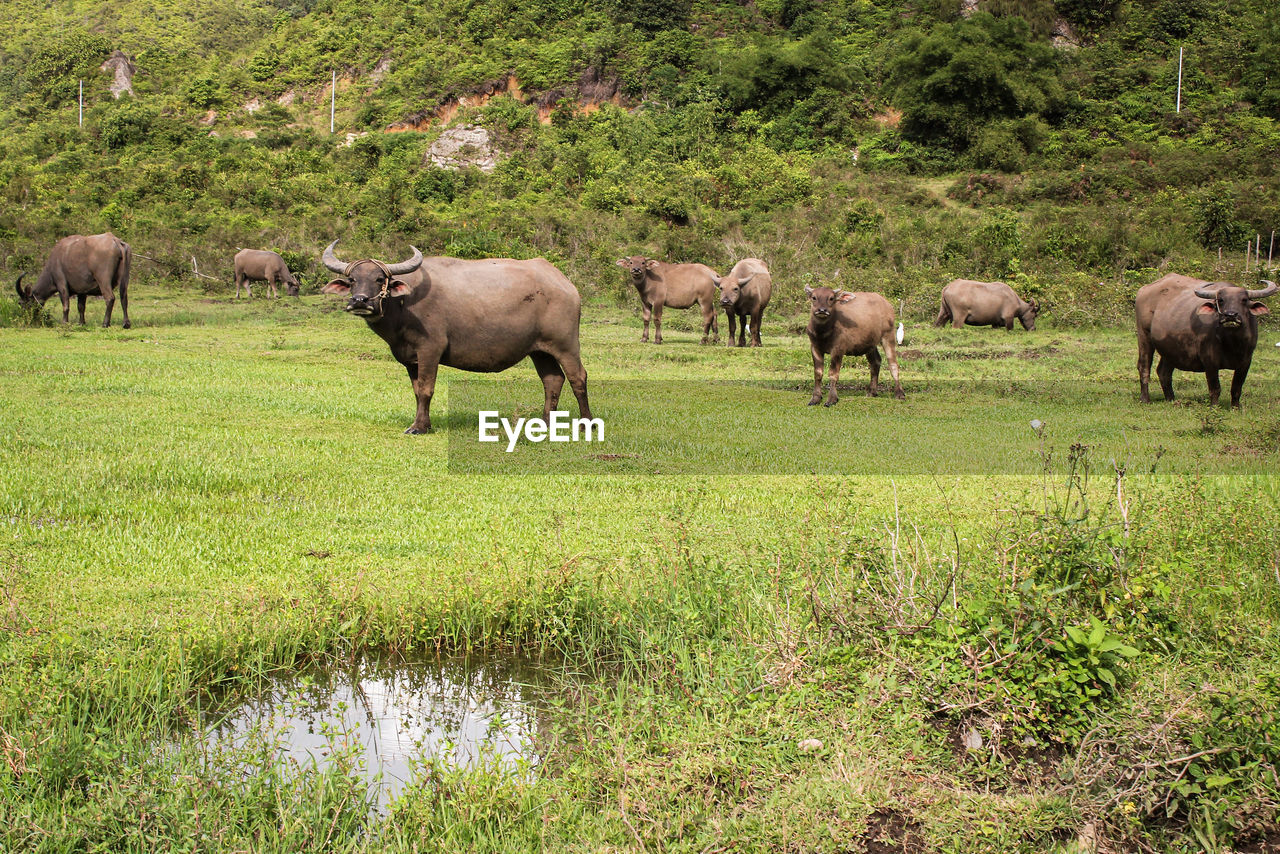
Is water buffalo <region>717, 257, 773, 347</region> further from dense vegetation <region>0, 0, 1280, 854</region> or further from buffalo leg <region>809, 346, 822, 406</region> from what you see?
buffalo leg <region>809, 346, 822, 406</region>

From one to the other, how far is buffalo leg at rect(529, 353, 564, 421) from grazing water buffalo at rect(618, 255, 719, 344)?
8.86 m

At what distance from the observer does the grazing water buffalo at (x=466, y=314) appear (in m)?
9.48

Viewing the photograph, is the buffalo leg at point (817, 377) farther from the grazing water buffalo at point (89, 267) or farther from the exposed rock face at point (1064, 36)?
the exposed rock face at point (1064, 36)

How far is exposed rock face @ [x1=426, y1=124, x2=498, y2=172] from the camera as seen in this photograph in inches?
1682

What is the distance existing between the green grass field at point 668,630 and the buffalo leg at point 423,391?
1.30 ft

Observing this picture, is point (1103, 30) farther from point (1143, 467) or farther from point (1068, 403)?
point (1143, 467)

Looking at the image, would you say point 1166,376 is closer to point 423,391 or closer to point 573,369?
point 573,369

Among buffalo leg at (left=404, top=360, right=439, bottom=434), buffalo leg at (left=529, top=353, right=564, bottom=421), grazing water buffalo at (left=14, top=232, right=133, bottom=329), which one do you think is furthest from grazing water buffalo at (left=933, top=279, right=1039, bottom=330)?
grazing water buffalo at (left=14, top=232, right=133, bottom=329)

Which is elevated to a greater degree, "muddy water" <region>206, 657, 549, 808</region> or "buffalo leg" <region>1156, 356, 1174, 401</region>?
"buffalo leg" <region>1156, 356, 1174, 401</region>

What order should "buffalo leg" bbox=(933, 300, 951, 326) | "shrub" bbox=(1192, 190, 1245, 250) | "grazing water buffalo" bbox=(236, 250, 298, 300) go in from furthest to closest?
"shrub" bbox=(1192, 190, 1245, 250), "grazing water buffalo" bbox=(236, 250, 298, 300), "buffalo leg" bbox=(933, 300, 951, 326)

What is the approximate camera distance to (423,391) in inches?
376

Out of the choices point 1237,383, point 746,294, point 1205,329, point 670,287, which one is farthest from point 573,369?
point 670,287

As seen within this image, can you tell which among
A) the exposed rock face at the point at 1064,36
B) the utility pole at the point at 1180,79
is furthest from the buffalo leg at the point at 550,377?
the exposed rock face at the point at 1064,36

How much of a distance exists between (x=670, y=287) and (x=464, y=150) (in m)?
26.6
